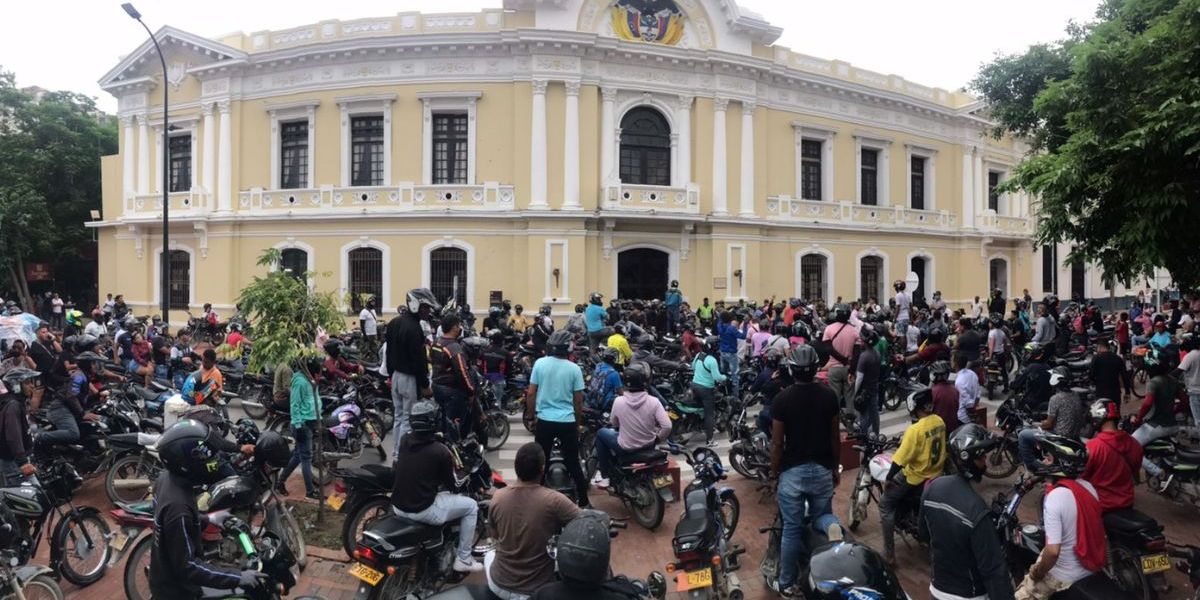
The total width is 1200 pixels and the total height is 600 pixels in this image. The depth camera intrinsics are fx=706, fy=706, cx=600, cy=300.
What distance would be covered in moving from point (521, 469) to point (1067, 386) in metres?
6.68

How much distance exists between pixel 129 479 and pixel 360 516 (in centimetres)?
385

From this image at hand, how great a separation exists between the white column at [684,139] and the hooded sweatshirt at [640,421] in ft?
52.7

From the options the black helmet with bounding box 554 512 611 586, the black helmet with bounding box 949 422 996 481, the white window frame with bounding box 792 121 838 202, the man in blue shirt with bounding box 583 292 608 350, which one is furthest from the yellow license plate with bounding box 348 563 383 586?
the white window frame with bounding box 792 121 838 202

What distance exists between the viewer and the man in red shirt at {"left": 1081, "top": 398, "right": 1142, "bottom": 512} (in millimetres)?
5395

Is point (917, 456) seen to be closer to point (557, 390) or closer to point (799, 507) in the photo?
point (799, 507)

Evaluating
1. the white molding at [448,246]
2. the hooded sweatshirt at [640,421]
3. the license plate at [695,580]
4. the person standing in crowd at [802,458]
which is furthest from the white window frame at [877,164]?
the license plate at [695,580]

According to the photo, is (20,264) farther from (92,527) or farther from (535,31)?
(92,527)

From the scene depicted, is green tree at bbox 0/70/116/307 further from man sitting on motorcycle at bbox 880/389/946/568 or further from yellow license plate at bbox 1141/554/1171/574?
yellow license plate at bbox 1141/554/1171/574

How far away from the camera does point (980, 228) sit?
28906 mm

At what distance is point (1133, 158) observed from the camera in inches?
276

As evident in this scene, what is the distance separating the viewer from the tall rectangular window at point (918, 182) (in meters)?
27.9

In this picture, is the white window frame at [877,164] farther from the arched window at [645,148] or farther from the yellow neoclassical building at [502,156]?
the arched window at [645,148]

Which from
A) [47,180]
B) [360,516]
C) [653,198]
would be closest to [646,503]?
[360,516]

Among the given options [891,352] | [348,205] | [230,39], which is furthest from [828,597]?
[230,39]
